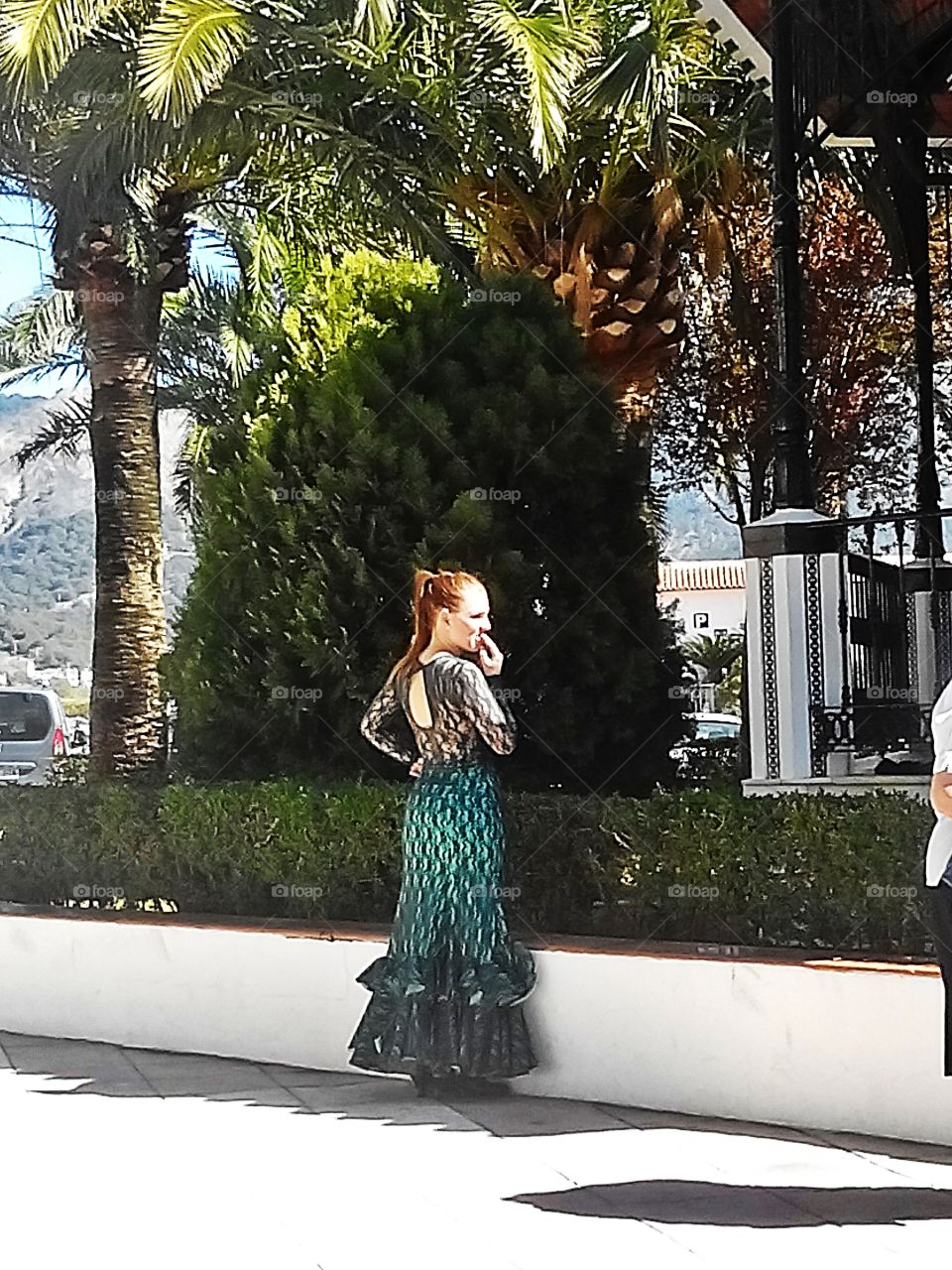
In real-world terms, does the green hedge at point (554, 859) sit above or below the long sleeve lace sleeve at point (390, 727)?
below

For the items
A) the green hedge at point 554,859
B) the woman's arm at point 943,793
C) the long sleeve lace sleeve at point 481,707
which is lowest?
the green hedge at point 554,859

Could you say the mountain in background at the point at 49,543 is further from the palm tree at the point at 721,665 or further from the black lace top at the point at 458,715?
the black lace top at the point at 458,715

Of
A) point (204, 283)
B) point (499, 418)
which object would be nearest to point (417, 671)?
point (499, 418)

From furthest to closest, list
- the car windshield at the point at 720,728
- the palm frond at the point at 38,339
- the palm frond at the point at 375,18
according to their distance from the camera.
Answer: the palm frond at the point at 38,339
the car windshield at the point at 720,728
the palm frond at the point at 375,18

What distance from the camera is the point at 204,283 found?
20844 mm

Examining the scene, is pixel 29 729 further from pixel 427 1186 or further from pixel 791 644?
pixel 427 1186

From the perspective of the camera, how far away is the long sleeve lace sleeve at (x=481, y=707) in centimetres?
745

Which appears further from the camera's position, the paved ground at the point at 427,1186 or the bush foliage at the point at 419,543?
the bush foliage at the point at 419,543

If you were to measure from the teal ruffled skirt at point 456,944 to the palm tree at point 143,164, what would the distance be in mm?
4851

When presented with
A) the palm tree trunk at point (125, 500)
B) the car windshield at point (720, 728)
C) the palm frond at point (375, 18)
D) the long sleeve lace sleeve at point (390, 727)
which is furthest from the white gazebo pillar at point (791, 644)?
the car windshield at point (720, 728)

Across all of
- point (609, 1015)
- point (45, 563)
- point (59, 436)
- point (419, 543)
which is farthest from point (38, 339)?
point (609, 1015)

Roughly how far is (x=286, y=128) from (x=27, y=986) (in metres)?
5.74

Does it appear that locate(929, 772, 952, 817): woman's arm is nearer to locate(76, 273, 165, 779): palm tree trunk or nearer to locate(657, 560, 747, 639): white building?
locate(76, 273, 165, 779): palm tree trunk

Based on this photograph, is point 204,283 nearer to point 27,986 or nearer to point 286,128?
point 286,128
